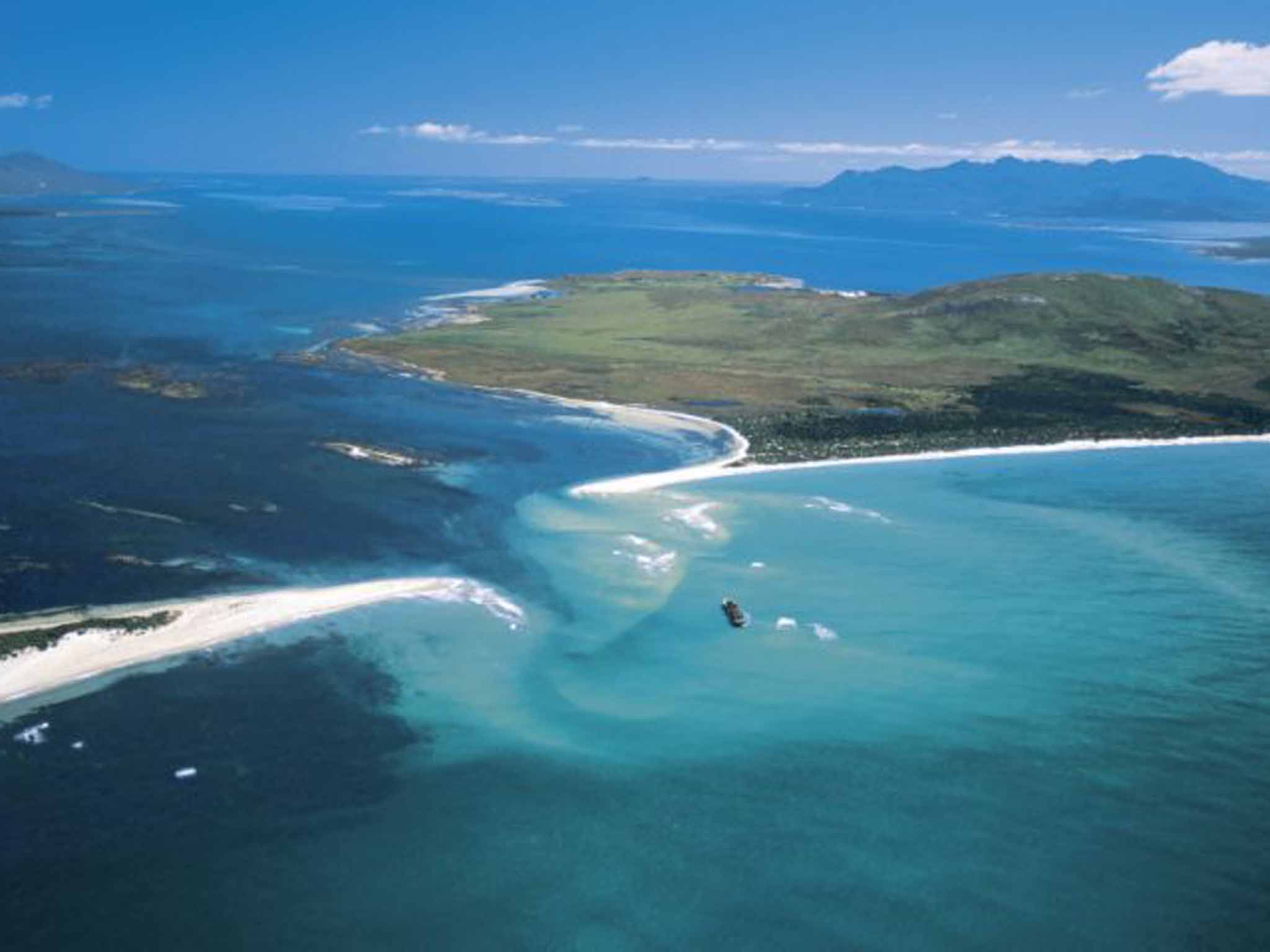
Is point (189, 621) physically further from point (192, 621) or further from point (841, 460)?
point (841, 460)

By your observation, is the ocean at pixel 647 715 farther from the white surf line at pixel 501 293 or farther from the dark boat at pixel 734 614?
the white surf line at pixel 501 293

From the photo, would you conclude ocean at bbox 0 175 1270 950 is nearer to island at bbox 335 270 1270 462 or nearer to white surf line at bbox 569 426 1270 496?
white surf line at bbox 569 426 1270 496

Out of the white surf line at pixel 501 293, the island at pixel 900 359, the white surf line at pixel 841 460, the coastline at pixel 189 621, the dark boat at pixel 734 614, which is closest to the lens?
the coastline at pixel 189 621

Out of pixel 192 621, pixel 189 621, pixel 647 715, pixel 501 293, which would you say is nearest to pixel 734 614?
pixel 647 715

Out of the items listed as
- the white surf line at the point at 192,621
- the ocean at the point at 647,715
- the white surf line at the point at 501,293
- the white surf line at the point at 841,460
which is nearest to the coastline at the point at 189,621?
the white surf line at the point at 192,621

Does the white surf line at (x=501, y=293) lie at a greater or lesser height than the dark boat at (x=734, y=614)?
greater

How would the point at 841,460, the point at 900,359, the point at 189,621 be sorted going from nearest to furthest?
the point at 189,621 < the point at 841,460 < the point at 900,359
